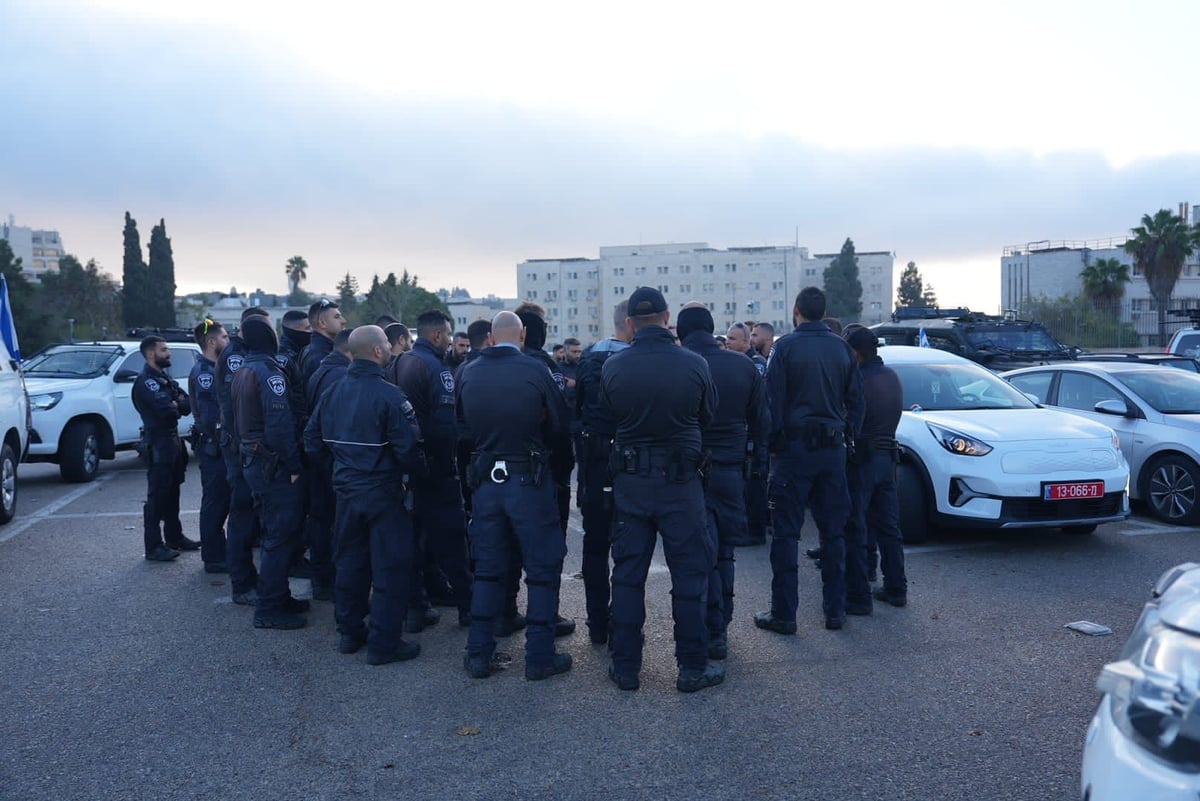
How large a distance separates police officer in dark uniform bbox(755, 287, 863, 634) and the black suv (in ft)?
37.4

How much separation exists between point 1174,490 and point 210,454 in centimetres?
875

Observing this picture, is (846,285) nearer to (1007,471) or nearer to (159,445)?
(1007,471)

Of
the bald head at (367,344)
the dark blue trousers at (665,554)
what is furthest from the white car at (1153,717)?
the bald head at (367,344)

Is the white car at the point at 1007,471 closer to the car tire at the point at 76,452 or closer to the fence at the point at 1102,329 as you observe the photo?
the car tire at the point at 76,452

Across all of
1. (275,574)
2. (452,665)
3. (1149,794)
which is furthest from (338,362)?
(1149,794)

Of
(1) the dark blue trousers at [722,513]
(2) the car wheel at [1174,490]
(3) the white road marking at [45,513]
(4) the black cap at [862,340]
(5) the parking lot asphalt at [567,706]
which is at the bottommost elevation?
(5) the parking lot asphalt at [567,706]

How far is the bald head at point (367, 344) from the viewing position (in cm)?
543

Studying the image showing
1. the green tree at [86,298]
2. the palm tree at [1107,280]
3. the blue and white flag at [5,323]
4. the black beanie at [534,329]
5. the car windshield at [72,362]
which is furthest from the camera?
the green tree at [86,298]

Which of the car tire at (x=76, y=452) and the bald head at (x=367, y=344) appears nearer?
→ the bald head at (x=367, y=344)

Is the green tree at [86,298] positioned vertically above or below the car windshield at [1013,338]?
above

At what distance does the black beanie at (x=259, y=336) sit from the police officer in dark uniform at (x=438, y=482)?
2.83 ft

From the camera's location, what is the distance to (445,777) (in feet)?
12.9

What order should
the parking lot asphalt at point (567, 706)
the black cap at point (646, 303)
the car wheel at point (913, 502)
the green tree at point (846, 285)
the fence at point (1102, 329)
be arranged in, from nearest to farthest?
the parking lot asphalt at point (567, 706) < the black cap at point (646, 303) < the car wheel at point (913, 502) < the fence at point (1102, 329) < the green tree at point (846, 285)

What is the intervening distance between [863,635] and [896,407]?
163 cm
